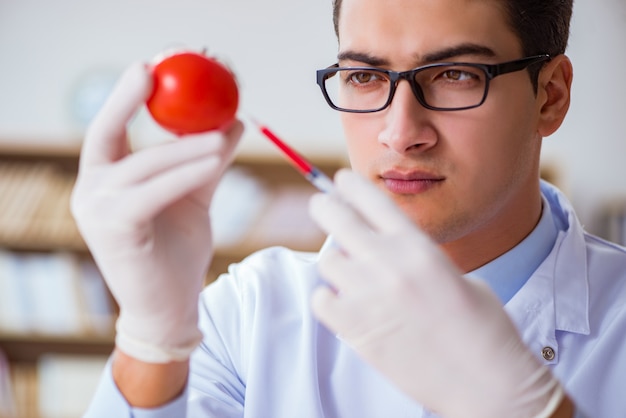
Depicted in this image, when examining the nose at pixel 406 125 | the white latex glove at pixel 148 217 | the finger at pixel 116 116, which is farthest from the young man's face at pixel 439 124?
the finger at pixel 116 116

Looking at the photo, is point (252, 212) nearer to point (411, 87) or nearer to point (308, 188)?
point (308, 188)

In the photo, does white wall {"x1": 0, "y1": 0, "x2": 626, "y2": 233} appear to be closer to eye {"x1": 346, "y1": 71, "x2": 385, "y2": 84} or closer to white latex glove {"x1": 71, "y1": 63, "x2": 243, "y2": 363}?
eye {"x1": 346, "y1": 71, "x2": 385, "y2": 84}

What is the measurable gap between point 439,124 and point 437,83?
75mm

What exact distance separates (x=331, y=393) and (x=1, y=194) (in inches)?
97.6

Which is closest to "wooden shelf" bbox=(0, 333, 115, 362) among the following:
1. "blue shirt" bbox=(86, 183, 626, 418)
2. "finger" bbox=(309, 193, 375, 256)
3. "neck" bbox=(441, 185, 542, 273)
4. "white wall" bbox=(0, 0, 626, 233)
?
"white wall" bbox=(0, 0, 626, 233)

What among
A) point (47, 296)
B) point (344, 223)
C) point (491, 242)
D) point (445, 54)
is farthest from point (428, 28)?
point (47, 296)

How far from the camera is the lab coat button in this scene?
136 centimetres

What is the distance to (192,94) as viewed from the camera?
3.32 ft

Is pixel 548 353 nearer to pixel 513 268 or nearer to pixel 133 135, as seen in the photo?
A: pixel 513 268

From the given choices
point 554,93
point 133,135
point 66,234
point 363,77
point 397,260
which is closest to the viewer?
point 397,260

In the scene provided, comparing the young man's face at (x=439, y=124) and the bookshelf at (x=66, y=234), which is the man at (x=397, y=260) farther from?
the bookshelf at (x=66, y=234)

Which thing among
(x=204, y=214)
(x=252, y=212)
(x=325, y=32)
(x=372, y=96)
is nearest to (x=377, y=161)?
(x=372, y=96)

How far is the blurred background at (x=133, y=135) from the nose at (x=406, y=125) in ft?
6.61

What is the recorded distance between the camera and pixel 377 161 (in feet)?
4.66
